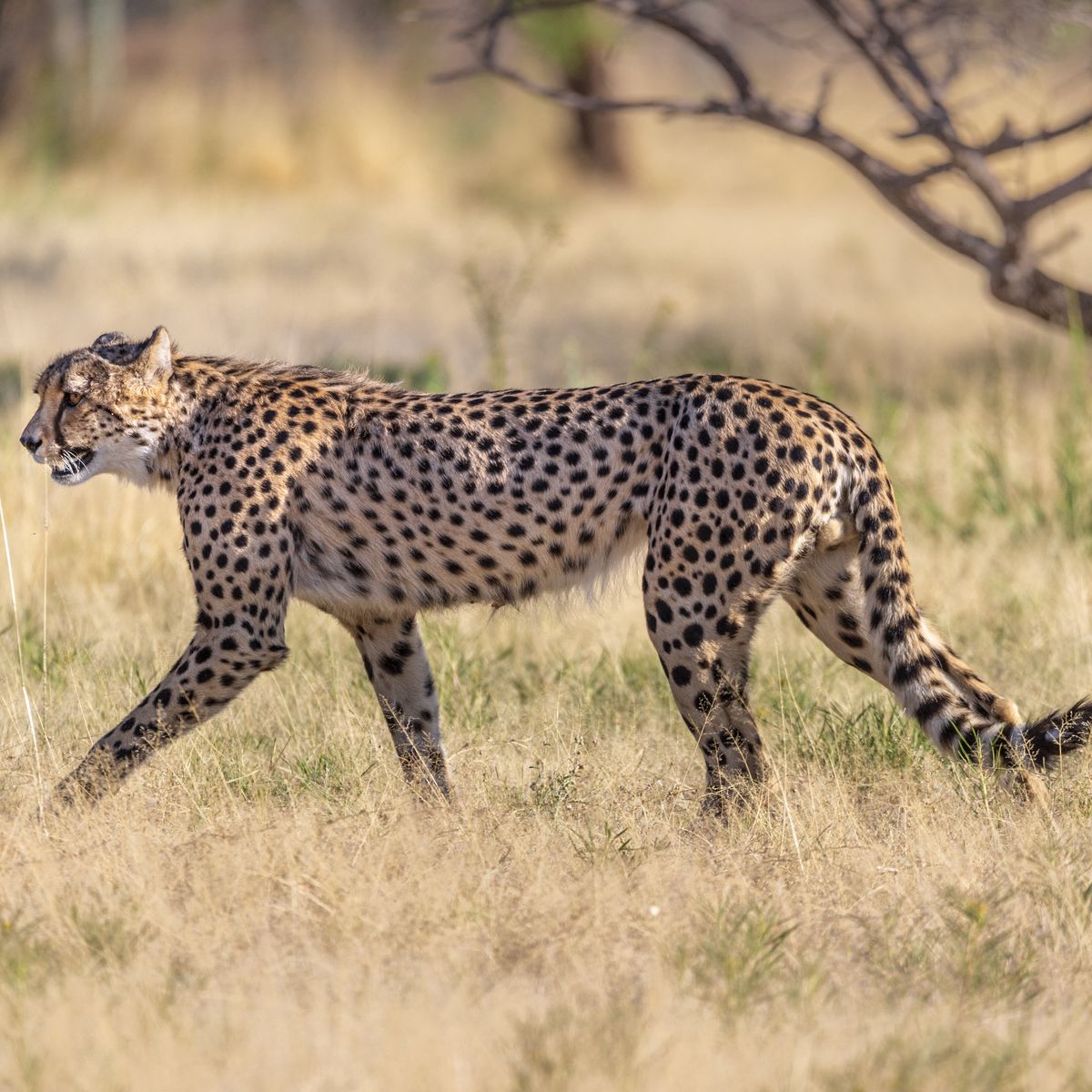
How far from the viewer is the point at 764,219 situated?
695 inches

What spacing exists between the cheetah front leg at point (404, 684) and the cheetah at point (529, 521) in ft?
0.07

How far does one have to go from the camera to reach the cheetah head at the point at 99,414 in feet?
15.8

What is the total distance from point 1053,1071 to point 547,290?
1023cm

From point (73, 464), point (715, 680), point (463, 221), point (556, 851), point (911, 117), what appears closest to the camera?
point (556, 851)

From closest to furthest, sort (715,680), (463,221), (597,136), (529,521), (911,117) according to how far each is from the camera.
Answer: (715,680) < (529,521) < (911,117) < (463,221) < (597,136)

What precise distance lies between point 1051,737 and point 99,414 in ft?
8.28

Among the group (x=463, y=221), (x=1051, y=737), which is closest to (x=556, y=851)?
(x=1051, y=737)

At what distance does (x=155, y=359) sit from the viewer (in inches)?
191

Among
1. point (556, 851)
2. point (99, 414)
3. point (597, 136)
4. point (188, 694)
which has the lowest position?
point (597, 136)

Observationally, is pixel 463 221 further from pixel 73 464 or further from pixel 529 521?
pixel 529 521

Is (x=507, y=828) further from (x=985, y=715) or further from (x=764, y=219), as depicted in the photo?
(x=764, y=219)

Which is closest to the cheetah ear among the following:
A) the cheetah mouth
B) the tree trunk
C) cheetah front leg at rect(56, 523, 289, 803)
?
the cheetah mouth

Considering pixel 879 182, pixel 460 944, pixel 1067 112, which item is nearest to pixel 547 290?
pixel 879 182

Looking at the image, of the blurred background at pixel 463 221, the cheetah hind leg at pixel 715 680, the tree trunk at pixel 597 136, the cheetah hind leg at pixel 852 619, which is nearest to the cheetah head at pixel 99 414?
the cheetah hind leg at pixel 715 680
